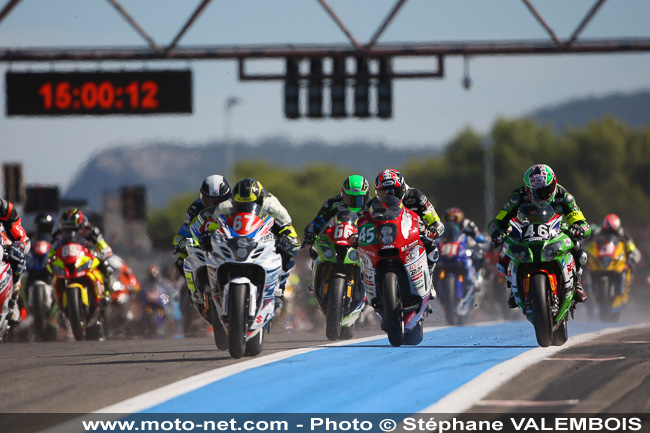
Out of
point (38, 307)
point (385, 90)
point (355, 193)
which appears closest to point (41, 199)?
point (385, 90)

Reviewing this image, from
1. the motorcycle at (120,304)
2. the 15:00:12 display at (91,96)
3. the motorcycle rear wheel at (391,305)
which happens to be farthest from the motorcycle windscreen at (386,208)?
the 15:00:12 display at (91,96)

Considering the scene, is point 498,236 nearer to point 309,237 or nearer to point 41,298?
point 309,237

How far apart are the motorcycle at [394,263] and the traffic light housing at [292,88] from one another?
40.2 ft

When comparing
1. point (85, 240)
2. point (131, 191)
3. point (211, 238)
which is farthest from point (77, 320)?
point (131, 191)

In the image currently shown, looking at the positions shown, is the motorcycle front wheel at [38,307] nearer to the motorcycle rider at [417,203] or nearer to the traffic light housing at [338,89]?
the motorcycle rider at [417,203]

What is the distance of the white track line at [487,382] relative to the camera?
8432mm

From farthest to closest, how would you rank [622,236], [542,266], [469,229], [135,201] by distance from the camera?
[135,201] → [622,236] → [469,229] → [542,266]

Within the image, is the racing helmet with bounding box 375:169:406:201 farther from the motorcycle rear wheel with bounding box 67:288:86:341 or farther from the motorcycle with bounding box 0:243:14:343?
the motorcycle rear wheel with bounding box 67:288:86:341

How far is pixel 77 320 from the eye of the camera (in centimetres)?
1762

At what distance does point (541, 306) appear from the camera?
11820 mm

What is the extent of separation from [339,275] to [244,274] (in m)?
2.83

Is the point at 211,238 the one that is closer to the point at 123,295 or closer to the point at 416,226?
the point at 416,226

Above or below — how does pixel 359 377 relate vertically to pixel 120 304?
below

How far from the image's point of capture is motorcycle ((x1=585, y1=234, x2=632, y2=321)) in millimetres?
22531
